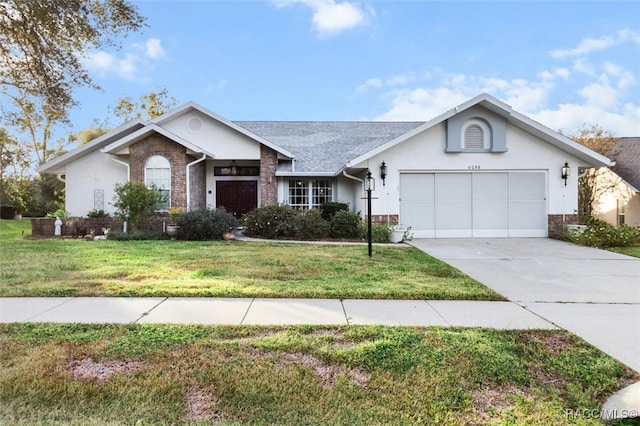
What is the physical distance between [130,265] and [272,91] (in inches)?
613

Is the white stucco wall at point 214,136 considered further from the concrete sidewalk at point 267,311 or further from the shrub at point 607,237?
the shrub at point 607,237

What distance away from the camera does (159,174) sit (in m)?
14.3

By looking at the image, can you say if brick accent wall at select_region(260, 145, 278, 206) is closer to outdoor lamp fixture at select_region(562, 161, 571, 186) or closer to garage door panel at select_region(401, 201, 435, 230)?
garage door panel at select_region(401, 201, 435, 230)

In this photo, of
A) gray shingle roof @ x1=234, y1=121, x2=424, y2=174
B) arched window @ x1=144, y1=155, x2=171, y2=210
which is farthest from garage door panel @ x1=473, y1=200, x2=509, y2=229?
arched window @ x1=144, y1=155, x2=171, y2=210

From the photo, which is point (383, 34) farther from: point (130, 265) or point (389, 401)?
point (389, 401)

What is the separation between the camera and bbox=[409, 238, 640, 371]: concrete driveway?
4.14m

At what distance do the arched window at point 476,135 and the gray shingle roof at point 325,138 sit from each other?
14.4 ft

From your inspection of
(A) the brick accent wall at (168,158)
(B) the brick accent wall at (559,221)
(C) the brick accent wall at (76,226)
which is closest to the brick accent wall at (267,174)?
(A) the brick accent wall at (168,158)

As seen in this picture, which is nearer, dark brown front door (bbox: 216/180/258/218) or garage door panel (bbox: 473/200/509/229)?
garage door panel (bbox: 473/200/509/229)

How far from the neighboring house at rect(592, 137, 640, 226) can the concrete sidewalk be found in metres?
19.4

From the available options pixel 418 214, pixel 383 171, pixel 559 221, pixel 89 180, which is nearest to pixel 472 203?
pixel 418 214

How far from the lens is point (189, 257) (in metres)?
8.77

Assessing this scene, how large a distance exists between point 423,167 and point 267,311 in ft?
33.2

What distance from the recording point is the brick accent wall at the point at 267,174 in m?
15.4
